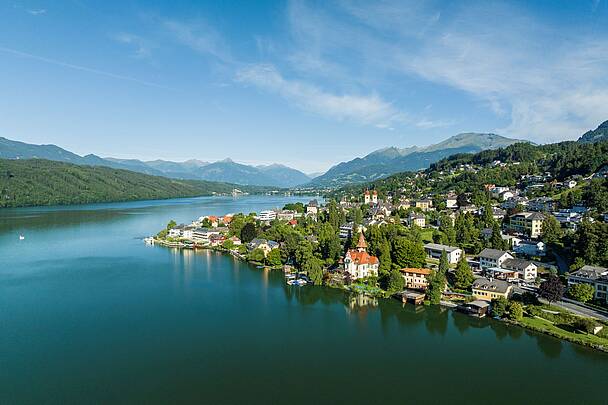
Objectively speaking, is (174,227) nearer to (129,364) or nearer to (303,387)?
(129,364)

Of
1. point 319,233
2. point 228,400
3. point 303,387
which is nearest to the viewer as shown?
point 228,400

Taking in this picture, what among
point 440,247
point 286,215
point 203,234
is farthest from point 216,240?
point 440,247

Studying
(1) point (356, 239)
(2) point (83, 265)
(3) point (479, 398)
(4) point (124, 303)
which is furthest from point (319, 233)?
(3) point (479, 398)

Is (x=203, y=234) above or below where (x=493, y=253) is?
below

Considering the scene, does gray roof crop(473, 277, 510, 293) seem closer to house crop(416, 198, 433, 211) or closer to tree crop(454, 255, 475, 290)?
tree crop(454, 255, 475, 290)

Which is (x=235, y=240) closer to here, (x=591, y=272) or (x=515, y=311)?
(x=515, y=311)
